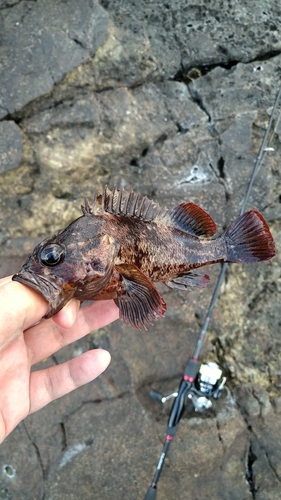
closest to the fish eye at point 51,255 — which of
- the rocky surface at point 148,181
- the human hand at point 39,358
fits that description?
the human hand at point 39,358

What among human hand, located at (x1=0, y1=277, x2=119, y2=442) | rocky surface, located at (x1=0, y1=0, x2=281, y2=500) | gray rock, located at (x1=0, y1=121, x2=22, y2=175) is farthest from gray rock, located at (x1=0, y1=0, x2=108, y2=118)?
human hand, located at (x1=0, y1=277, x2=119, y2=442)

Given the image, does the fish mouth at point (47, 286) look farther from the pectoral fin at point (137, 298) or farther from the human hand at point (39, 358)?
the pectoral fin at point (137, 298)

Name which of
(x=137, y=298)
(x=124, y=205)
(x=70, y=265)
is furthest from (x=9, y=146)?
(x=137, y=298)

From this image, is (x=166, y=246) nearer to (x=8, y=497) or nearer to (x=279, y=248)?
(x=279, y=248)

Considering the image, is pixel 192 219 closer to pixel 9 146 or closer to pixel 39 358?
pixel 39 358

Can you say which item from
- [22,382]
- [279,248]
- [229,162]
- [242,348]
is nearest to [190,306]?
[242,348]
